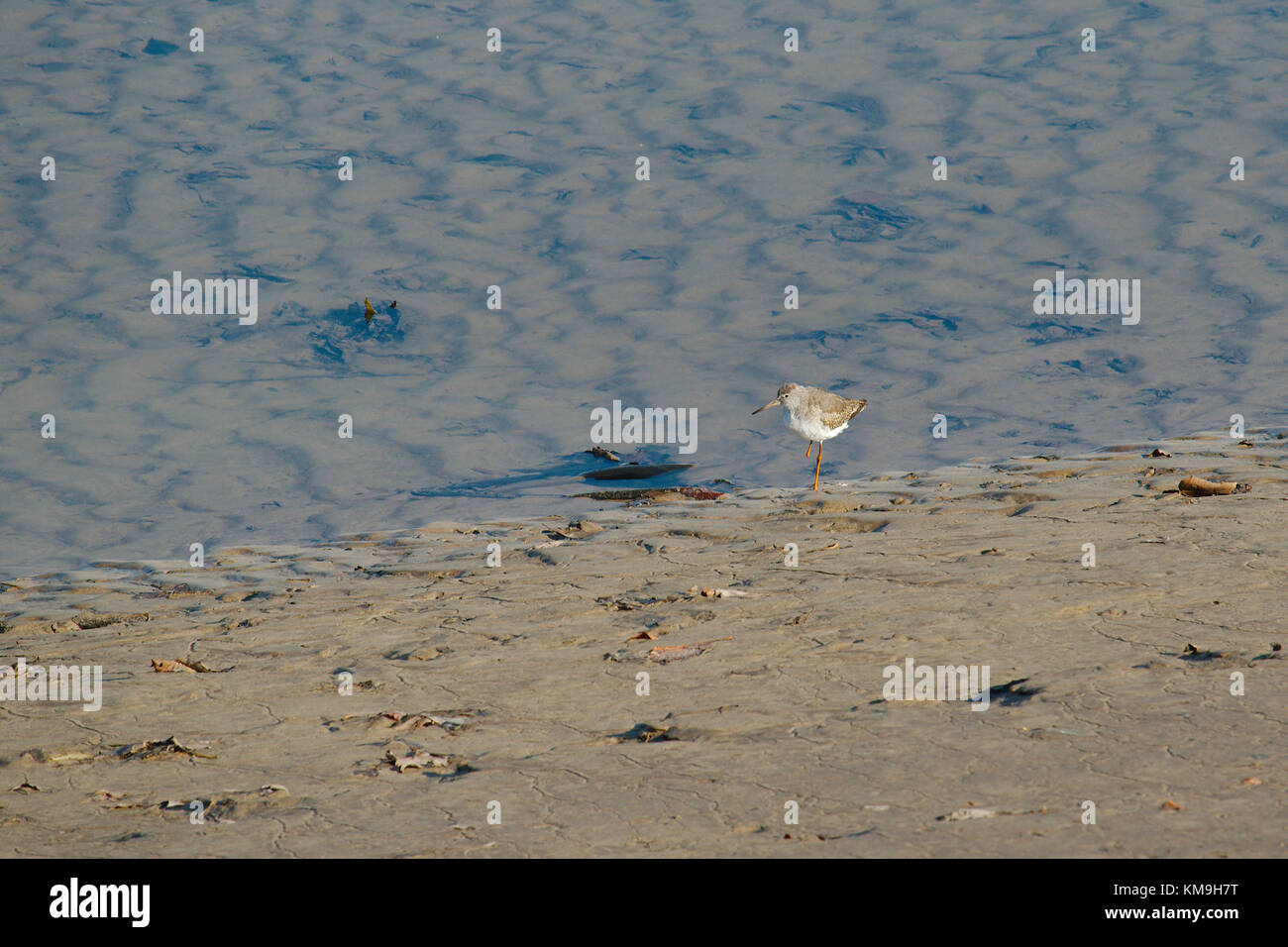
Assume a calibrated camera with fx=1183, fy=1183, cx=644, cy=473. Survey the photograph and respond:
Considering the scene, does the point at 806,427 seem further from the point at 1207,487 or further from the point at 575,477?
the point at 1207,487

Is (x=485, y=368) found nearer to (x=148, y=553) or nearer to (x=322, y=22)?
(x=148, y=553)

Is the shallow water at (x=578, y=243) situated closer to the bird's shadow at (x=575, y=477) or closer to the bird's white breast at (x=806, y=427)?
the bird's shadow at (x=575, y=477)

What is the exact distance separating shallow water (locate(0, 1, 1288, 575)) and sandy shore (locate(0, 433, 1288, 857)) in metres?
1.99

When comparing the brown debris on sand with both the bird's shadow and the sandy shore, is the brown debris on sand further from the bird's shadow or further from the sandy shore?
the bird's shadow

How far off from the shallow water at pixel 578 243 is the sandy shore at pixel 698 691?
1993 mm

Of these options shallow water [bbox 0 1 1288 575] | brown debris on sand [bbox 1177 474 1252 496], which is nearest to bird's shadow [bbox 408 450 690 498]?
shallow water [bbox 0 1 1288 575]

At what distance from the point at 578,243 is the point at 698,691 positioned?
9.25 meters

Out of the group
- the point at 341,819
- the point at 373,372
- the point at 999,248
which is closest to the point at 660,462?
the point at 373,372

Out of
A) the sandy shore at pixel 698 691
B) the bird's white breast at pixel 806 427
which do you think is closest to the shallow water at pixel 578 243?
the bird's white breast at pixel 806 427

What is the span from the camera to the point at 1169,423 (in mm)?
9555

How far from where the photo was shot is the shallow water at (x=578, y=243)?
9.75m

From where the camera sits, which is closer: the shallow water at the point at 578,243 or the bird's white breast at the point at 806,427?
the bird's white breast at the point at 806,427

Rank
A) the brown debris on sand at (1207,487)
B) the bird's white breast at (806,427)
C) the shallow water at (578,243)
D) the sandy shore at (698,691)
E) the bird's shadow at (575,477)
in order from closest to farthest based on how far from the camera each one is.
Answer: the sandy shore at (698,691), the brown debris on sand at (1207,487), the bird's white breast at (806,427), the bird's shadow at (575,477), the shallow water at (578,243)

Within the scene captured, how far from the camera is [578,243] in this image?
13.3 meters
